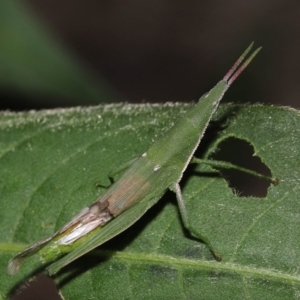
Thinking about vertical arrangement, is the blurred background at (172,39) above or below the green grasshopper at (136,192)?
above

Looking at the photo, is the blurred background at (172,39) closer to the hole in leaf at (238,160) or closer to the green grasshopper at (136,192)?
the hole in leaf at (238,160)

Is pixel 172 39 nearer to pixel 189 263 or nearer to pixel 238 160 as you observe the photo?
pixel 238 160

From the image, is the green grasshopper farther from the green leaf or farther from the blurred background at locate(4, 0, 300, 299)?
the blurred background at locate(4, 0, 300, 299)

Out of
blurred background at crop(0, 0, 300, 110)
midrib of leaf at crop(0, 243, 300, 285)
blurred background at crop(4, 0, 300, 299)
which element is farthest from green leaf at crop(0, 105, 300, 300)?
blurred background at crop(0, 0, 300, 110)

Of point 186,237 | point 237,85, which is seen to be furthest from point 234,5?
point 186,237

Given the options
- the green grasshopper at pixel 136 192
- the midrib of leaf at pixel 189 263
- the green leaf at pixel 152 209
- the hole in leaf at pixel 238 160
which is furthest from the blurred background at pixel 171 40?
the midrib of leaf at pixel 189 263

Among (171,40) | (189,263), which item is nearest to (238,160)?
(189,263)
